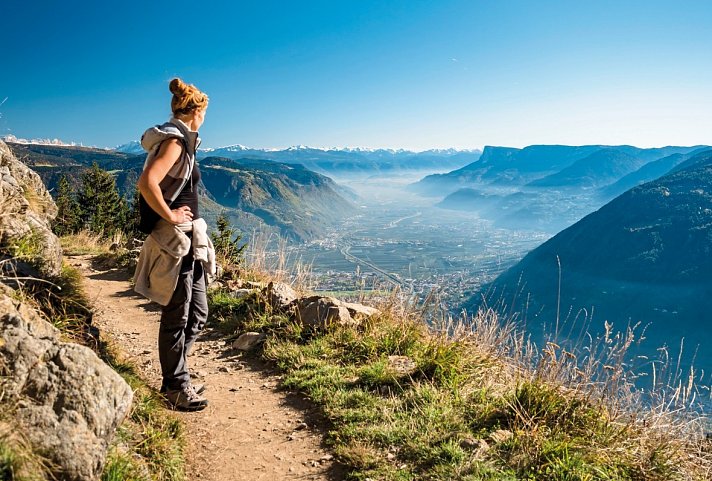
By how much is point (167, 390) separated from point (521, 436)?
3.43 metres

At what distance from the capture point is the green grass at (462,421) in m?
3.43

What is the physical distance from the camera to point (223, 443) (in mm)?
3912

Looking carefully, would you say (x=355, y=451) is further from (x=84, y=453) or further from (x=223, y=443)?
(x=84, y=453)

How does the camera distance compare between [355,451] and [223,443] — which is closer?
[355,451]

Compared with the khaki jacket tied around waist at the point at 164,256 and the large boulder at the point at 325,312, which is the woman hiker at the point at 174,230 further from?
the large boulder at the point at 325,312

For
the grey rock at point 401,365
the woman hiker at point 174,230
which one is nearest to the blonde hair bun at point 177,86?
the woman hiker at point 174,230


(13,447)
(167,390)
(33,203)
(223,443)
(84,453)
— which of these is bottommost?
(223,443)

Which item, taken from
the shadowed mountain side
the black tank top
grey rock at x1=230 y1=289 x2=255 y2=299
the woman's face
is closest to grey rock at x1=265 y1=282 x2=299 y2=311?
grey rock at x1=230 y1=289 x2=255 y2=299

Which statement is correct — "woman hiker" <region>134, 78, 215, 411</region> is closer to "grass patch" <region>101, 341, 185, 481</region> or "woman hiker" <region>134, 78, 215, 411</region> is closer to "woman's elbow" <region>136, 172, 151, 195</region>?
"woman's elbow" <region>136, 172, 151, 195</region>

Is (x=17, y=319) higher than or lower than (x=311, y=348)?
higher

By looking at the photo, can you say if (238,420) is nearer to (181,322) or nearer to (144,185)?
(181,322)

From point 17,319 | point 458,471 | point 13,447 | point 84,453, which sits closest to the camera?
point 13,447

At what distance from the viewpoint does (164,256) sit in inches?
156

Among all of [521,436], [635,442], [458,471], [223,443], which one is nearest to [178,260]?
[223,443]
